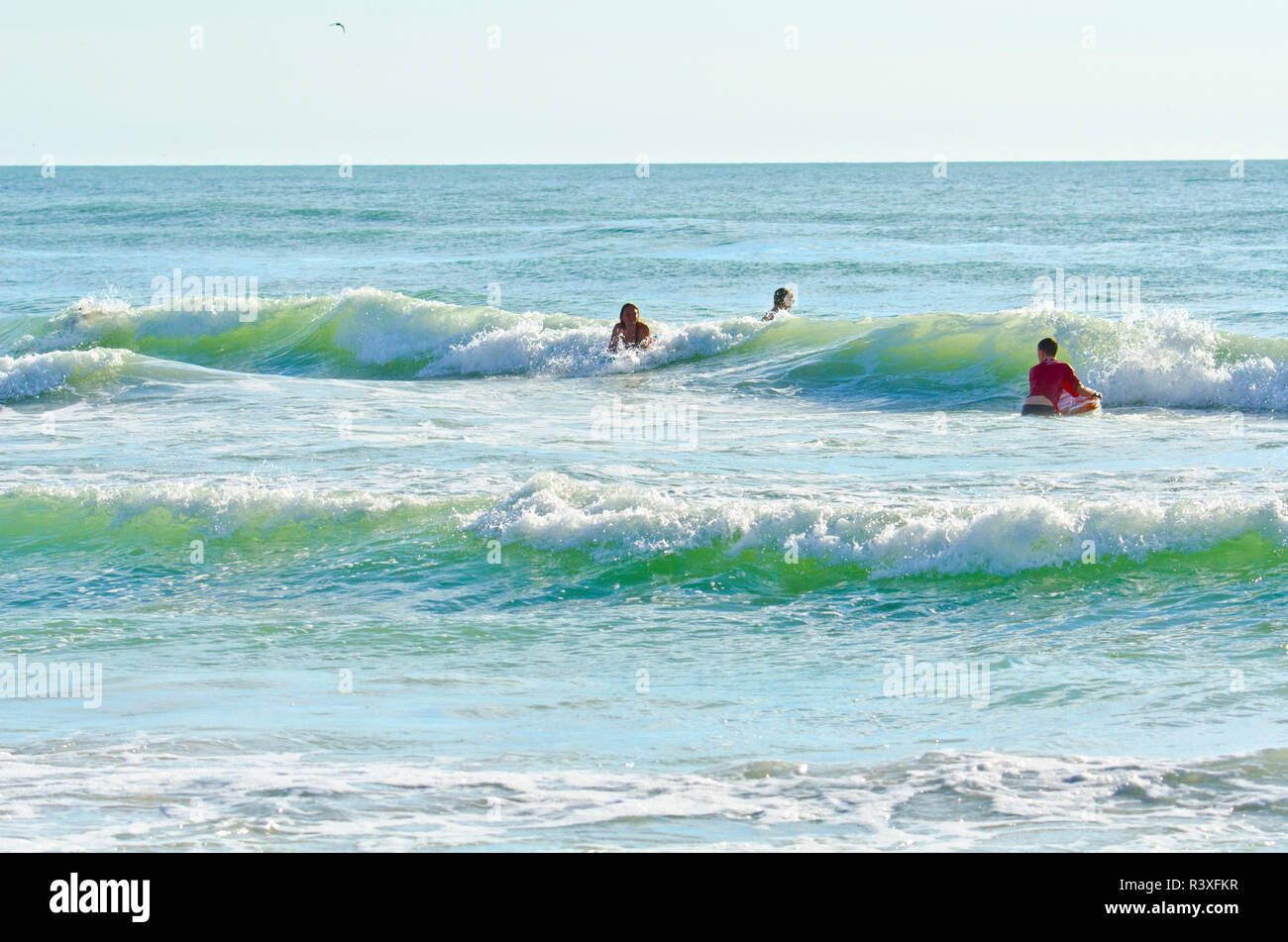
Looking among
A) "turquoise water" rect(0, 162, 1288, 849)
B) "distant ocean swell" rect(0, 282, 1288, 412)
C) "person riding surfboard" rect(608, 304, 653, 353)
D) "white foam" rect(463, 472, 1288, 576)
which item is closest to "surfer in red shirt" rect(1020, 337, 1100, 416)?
"turquoise water" rect(0, 162, 1288, 849)

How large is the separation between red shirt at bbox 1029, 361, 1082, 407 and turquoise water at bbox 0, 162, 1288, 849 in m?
0.61

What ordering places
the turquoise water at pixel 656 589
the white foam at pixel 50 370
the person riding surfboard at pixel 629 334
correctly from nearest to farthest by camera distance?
the turquoise water at pixel 656 589, the white foam at pixel 50 370, the person riding surfboard at pixel 629 334

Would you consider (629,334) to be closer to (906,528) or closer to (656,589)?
(906,528)

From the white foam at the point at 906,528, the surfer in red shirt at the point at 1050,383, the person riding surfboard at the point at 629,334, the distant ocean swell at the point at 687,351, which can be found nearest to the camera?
the white foam at the point at 906,528

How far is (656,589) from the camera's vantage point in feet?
26.5

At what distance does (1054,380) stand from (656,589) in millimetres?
6996

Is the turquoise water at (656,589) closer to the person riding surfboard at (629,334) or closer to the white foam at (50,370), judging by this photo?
the white foam at (50,370)

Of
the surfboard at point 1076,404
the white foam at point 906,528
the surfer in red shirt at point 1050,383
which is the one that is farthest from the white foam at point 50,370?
the surfboard at point 1076,404

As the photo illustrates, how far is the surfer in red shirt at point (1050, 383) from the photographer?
13.5 m

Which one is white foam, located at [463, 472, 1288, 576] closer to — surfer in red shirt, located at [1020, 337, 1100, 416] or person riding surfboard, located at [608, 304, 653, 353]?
surfer in red shirt, located at [1020, 337, 1100, 416]

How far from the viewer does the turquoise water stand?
4633mm

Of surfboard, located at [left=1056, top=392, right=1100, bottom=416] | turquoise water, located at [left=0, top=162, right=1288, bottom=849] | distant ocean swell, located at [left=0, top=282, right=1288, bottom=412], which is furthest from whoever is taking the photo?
distant ocean swell, located at [left=0, top=282, right=1288, bottom=412]

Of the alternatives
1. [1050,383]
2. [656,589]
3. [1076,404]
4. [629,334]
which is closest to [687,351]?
[629,334]
